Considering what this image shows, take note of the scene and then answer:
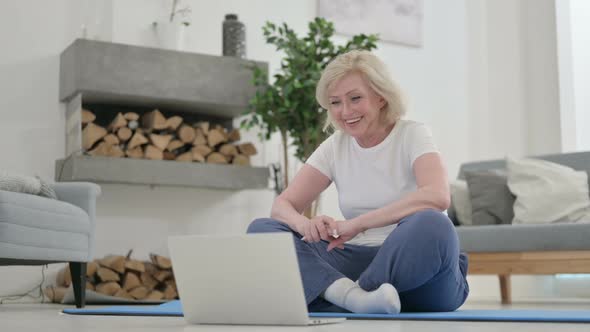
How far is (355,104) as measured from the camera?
2.52 metres

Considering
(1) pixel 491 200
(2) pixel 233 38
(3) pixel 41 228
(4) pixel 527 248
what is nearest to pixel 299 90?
(2) pixel 233 38

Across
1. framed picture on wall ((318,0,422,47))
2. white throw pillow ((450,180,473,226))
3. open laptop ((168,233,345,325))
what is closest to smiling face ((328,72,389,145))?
open laptop ((168,233,345,325))

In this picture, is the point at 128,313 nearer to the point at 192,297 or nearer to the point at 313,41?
the point at 192,297

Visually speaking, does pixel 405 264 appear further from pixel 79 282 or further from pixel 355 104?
pixel 79 282

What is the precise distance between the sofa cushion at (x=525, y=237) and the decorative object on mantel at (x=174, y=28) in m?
2.01

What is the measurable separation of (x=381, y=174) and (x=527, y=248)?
2.07 m

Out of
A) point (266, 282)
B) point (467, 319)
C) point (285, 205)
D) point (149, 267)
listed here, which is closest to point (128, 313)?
point (285, 205)

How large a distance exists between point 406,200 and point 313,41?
2814mm

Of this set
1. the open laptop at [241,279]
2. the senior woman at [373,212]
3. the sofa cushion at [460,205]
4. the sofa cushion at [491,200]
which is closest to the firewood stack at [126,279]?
the sofa cushion at [460,205]

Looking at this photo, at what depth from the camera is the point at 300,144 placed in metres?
5.14

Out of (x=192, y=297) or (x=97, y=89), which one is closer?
(x=192, y=297)

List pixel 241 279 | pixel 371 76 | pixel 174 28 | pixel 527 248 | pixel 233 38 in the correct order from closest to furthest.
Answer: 1. pixel 241 279
2. pixel 371 76
3. pixel 527 248
4. pixel 174 28
5. pixel 233 38

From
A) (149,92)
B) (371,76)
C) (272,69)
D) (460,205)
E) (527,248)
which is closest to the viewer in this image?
(371,76)

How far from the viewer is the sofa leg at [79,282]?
376cm
